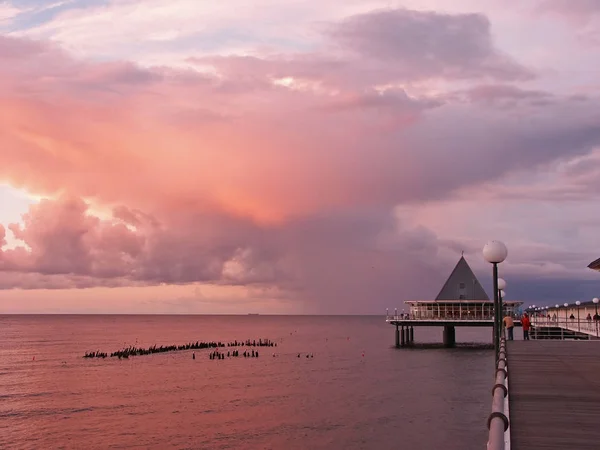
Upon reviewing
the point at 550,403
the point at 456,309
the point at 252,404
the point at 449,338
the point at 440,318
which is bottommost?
the point at 252,404

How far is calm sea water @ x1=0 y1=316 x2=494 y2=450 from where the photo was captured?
36.2m

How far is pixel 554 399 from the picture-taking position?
1345 cm

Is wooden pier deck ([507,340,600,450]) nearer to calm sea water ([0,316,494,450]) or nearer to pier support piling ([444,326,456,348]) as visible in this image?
calm sea water ([0,316,494,450])

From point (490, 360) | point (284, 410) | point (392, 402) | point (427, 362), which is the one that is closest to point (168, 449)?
point (284, 410)

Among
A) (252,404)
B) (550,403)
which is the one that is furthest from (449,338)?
(550,403)

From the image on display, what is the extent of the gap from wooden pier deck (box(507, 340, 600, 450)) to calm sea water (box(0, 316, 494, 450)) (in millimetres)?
13335

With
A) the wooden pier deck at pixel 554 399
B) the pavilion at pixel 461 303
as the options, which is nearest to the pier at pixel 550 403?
the wooden pier deck at pixel 554 399

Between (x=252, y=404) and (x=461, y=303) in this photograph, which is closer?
(x=252, y=404)

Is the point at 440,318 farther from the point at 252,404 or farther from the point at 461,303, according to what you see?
the point at 252,404

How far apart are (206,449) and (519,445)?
27.1 metres

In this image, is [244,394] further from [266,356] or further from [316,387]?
[266,356]

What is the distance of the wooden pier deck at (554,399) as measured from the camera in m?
9.98

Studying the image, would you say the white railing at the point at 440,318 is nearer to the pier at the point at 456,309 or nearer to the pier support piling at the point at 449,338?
the pier at the point at 456,309

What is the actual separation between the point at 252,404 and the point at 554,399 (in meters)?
37.2
